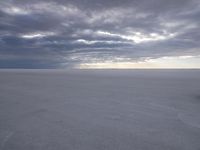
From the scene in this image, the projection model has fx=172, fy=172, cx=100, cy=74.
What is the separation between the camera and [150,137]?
5531 millimetres

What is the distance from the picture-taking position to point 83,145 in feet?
16.4

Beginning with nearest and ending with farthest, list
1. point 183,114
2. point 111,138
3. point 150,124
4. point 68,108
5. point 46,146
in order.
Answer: point 46,146 → point 111,138 → point 150,124 → point 183,114 → point 68,108

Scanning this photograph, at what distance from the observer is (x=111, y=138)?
5.46 meters

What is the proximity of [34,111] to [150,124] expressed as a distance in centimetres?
573

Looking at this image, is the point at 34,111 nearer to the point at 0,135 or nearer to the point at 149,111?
the point at 0,135

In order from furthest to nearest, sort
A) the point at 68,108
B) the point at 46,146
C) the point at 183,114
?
1. the point at 68,108
2. the point at 183,114
3. the point at 46,146

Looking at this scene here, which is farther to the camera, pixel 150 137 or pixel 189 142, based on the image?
pixel 150 137

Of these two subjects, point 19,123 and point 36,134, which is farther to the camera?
point 19,123

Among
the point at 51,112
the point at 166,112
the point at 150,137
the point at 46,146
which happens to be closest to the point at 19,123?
the point at 51,112

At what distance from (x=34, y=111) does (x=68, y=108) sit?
1.75 metres

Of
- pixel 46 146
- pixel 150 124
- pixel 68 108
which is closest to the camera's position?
pixel 46 146

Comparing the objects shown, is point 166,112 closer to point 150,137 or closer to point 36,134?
point 150,137

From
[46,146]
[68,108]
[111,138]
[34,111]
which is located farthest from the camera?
[68,108]

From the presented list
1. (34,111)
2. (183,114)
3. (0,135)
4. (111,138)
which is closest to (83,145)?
(111,138)
